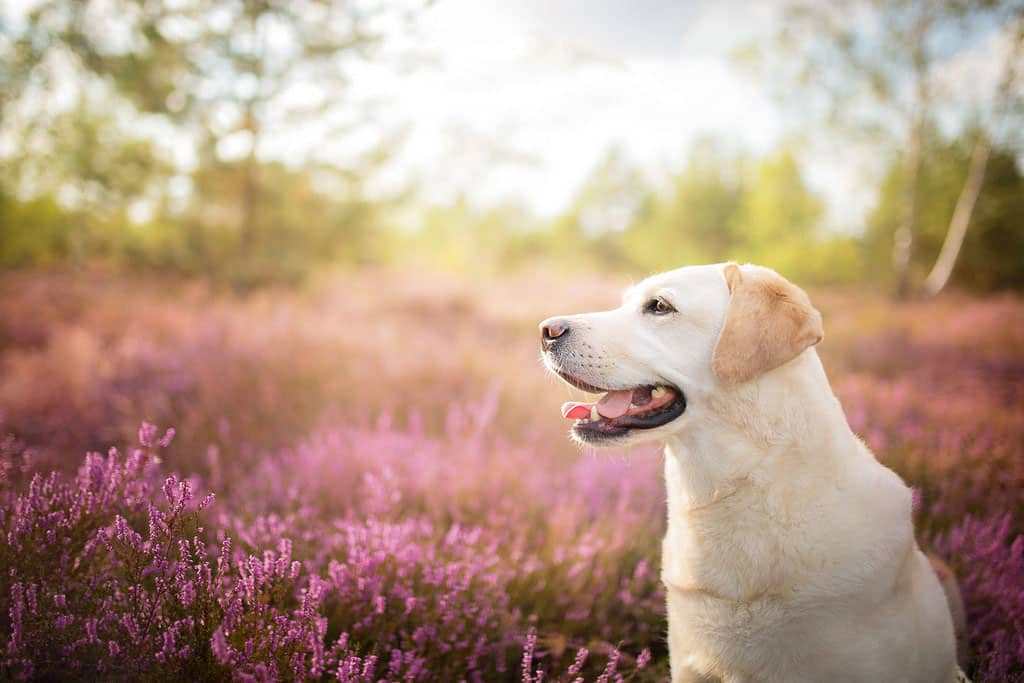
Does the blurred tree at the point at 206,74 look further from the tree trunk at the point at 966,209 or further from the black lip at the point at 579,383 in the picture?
the tree trunk at the point at 966,209

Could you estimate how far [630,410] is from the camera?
Answer: 212 cm

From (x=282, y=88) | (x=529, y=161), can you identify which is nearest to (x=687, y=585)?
(x=282, y=88)

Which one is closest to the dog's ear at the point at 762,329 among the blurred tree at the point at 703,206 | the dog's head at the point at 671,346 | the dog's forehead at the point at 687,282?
the dog's head at the point at 671,346

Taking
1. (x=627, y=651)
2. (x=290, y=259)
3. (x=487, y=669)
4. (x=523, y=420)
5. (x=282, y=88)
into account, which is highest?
(x=282, y=88)

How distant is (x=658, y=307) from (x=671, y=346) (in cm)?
19

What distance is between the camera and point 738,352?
6.06 feet

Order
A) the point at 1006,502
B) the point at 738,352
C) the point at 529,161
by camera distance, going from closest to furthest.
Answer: the point at 738,352 → the point at 1006,502 → the point at 529,161

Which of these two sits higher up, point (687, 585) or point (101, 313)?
point (101, 313)

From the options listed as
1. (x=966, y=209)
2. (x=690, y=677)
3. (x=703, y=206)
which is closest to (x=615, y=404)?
(x=690, y=677)

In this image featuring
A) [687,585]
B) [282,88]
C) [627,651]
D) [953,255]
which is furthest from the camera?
[953,255]

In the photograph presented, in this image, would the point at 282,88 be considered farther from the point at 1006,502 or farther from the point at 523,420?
the point at 1006,502

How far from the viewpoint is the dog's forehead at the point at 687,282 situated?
2078 millimetres

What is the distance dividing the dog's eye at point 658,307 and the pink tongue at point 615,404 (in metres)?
0.32

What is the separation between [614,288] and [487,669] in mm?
11848
